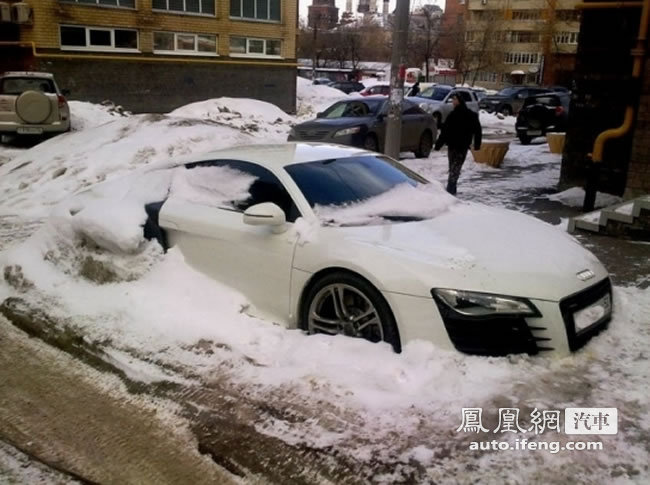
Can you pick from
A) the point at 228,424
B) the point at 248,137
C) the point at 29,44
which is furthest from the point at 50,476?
the point at 29,44

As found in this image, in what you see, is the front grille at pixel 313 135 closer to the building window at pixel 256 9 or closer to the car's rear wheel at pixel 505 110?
the building window at pixel 256 9

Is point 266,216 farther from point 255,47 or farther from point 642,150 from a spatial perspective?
point 255,47

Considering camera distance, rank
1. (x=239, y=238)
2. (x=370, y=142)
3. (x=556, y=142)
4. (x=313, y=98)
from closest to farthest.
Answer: (x=239, y=238)
(x=370, y=142)
(x=556, y=142)
(x=313, y=98)

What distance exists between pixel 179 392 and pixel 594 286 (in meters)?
2.65

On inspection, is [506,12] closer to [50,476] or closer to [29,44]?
[29,44]

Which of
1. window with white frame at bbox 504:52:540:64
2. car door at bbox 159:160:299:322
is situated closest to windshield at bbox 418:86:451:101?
car door at bbox 159:160:299:322

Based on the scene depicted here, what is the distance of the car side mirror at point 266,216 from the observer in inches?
172

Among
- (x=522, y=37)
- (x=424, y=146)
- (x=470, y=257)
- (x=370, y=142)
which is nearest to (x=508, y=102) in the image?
(x=424, y=146)

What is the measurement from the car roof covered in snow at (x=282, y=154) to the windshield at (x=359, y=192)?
0.10 metres

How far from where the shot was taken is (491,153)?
46.2 feet

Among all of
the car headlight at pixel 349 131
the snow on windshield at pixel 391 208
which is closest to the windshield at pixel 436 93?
the car headlight at pixel 349 131

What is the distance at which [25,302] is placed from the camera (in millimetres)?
5215

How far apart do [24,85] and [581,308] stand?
1566cm

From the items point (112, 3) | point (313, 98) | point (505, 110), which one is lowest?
point (505, 110)
